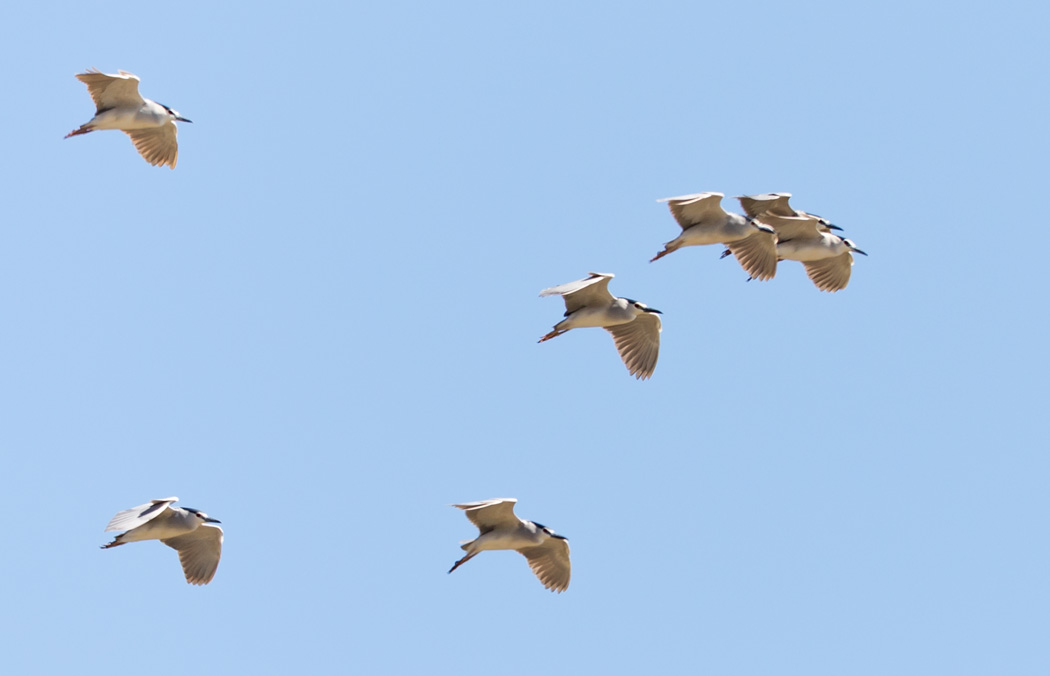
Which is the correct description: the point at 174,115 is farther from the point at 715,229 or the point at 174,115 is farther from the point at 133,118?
the point at 715,229

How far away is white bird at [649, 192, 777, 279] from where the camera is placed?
27.6 metres

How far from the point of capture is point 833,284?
3262cm

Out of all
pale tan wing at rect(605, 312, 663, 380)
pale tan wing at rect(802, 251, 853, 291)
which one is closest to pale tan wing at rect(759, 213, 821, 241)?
pale tan wing at rect(802, 251, 853, 291)

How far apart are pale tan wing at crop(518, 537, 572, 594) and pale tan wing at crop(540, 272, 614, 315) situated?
13.2ft

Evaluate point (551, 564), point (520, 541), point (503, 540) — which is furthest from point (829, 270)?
point (503, 540)

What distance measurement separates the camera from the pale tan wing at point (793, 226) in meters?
30.3

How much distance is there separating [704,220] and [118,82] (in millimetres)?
10255

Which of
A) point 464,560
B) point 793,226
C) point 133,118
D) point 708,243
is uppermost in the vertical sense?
point 133,118

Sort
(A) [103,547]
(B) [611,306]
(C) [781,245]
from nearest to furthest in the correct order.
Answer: (A) [103,547]
(B) [611,306]
(C) [781,245]

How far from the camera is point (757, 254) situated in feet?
96.2

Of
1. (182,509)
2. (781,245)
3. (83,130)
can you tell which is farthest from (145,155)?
(781,245)

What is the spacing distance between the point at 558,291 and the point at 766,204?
5.81m

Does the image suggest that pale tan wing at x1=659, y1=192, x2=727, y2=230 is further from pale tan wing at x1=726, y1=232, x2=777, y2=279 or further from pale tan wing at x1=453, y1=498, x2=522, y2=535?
pale tan wing at x1=453, y1=498, x2=522, y2=535

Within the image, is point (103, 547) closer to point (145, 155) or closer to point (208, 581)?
point (208, 581)
